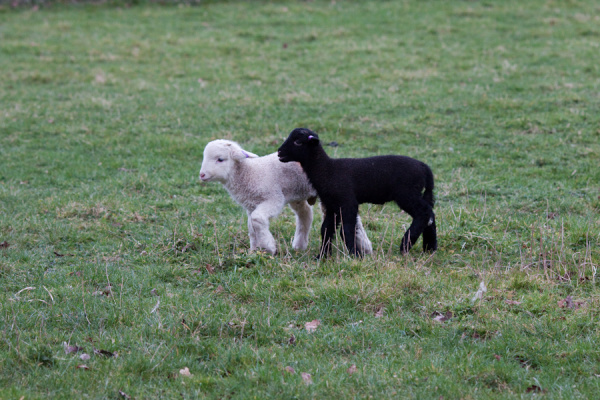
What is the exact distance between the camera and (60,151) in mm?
13266

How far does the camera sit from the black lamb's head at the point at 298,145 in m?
7.55

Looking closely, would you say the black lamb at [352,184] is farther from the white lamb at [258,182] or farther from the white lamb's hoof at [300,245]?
the white lamb's hoof at [300,245]

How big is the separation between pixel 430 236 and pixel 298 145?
1.89 meters

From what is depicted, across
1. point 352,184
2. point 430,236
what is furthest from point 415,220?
point 352,184

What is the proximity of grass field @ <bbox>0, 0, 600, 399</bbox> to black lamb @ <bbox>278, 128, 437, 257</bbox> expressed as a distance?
0.42 metres

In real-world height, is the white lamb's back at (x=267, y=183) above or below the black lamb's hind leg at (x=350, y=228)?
above

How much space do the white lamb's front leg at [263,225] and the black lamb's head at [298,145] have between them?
2.06 feet

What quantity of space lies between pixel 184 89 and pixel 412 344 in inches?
496

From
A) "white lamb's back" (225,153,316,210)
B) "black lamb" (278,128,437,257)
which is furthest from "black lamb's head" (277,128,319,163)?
"white lamb's back" (225,153,316,210)

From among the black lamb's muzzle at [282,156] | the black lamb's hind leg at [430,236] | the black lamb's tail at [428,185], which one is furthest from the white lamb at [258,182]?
the black lamb's tail at [428,185]

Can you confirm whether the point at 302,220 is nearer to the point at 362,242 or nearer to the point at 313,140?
the point at 362,242

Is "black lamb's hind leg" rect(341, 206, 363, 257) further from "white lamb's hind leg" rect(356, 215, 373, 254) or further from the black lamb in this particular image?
"white lamb's hind leg" rect(356, 215, 373, 254)

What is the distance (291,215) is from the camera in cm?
996

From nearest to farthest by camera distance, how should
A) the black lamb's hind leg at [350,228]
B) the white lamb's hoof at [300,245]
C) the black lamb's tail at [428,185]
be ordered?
the black lamb's hind leg at [350,228]
the black lamb's tail at [428,185]
the white lamb's hoof at [300,245]
